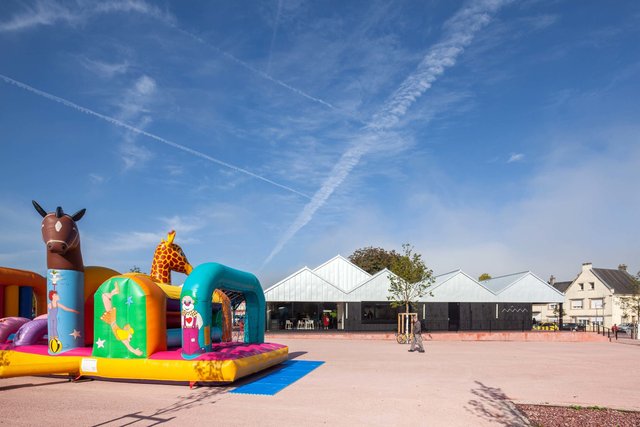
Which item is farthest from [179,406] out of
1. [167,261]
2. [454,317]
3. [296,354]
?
[454,317]

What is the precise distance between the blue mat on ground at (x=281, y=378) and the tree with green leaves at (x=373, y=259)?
4676 cm

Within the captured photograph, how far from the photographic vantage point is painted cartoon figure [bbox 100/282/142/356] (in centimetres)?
→ 1234

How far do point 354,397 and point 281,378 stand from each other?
3.18 m

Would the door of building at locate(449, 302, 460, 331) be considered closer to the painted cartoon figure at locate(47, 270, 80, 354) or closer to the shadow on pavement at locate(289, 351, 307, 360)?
the shadow on pavement at locate(289, 351, 307, 360)

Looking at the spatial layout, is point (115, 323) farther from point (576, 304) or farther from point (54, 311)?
point (576, 304)

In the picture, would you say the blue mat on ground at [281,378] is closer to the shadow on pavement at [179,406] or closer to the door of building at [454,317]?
the shadow on pavement at [179,406]

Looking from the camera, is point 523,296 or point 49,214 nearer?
point 49,214

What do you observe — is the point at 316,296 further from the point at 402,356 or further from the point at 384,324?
the point at 402,356

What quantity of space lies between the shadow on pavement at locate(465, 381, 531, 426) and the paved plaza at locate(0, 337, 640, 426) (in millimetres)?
18

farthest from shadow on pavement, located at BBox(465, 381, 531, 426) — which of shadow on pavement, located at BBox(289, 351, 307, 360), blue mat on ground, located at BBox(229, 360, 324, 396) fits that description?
shadow on pavement, located at BBox(289, 351, 307, 360)

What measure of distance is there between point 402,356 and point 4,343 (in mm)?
13527

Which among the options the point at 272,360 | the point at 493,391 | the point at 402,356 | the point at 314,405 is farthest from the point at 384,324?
the point at 314,405

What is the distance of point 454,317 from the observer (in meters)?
38.5

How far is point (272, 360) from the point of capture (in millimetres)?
14820
